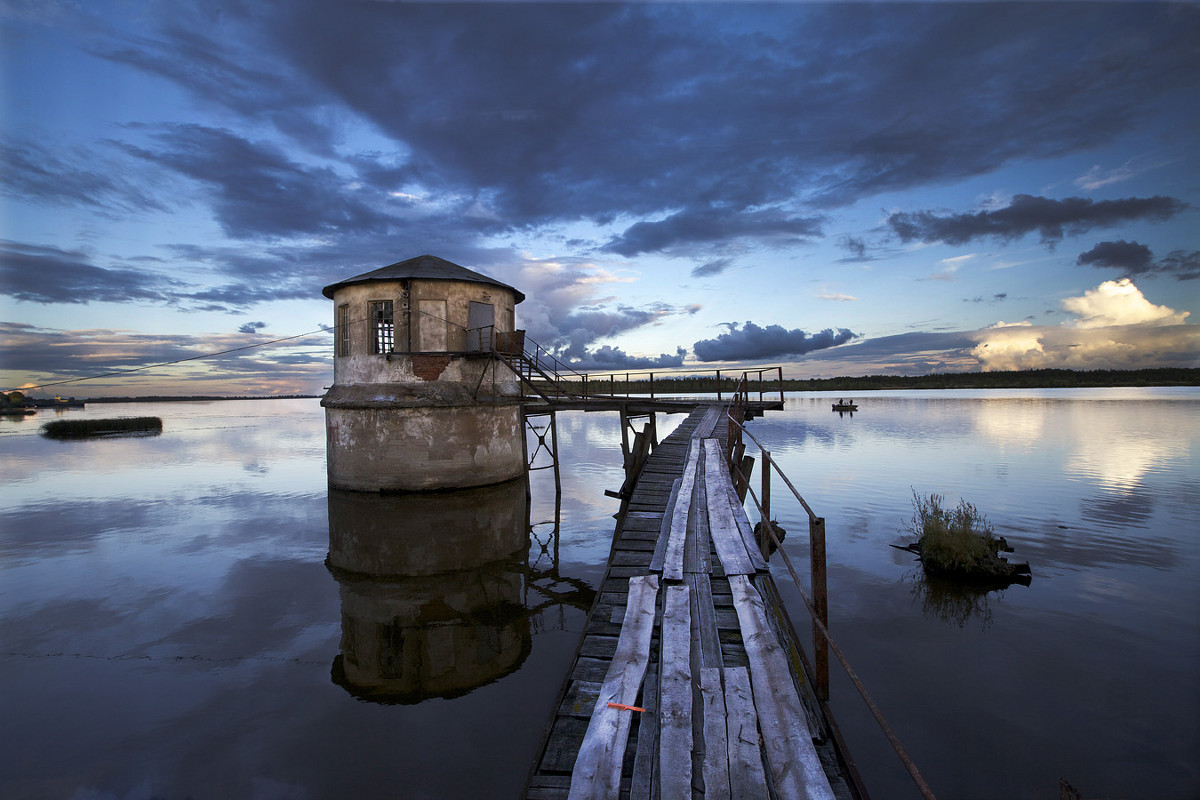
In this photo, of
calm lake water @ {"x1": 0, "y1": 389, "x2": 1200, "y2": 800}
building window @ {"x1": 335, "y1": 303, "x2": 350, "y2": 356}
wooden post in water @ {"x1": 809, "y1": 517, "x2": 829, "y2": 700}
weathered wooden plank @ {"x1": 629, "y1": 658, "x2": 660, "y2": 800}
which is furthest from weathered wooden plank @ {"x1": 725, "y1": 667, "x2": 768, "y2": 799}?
building window @ {"x1": 335, "y1": 303, "x2": 350, "y2": 356}

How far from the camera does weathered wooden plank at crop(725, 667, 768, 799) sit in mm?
3281

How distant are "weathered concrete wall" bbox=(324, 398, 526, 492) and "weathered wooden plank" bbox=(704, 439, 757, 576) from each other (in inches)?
321

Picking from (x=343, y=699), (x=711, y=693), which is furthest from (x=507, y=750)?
(x=711, y=693)

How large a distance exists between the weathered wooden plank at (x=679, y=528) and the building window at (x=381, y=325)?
10.8 meters

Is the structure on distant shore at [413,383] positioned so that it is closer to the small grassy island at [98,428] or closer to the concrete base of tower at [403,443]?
the concrete base of tower at [403,443]

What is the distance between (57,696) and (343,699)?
3.83m

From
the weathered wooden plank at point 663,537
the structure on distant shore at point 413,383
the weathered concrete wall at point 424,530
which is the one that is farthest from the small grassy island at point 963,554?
the structure on distant shore at point 413,383

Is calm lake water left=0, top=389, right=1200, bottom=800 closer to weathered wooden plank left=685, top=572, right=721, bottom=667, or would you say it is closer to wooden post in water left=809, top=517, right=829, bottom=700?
wooden post in water left=809, top=517, right=829, bottom=700

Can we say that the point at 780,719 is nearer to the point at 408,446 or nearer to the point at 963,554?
the point at 963,554

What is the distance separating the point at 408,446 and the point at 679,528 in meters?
11.2

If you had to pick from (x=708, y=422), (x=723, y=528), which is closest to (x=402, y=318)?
(x=708, y=422)

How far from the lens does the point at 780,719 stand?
3865 mm

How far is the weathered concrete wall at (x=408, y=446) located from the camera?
16500 millimetres

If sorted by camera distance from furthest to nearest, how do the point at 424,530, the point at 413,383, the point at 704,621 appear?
the point at 413,383 → the point at 424,530 → the point at 704,621
